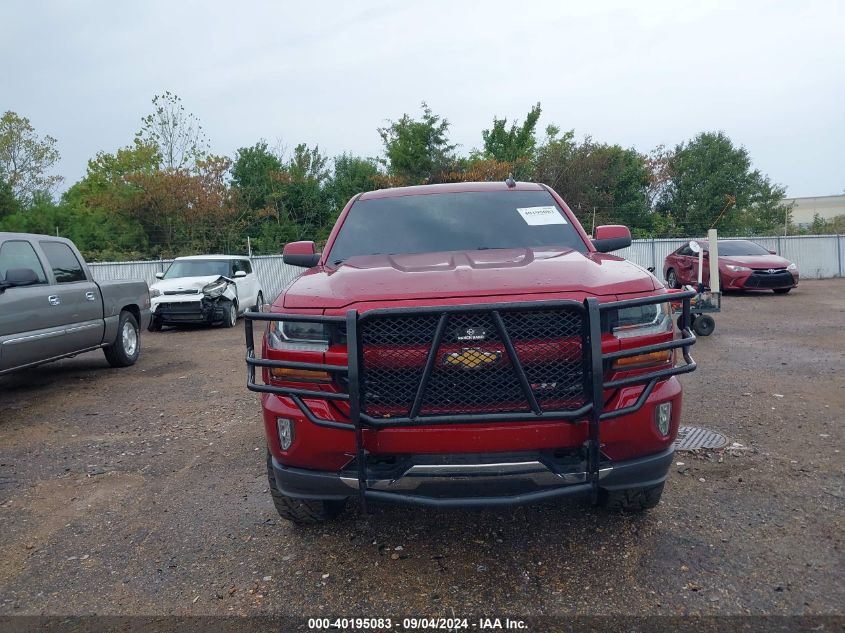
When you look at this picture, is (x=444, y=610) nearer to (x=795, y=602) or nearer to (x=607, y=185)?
(x=795, y=602)

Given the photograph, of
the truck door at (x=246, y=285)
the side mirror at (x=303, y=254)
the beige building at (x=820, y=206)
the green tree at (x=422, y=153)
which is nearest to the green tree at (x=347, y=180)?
the green tree at (x=422, y=153)

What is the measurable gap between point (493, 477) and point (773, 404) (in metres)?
4.19

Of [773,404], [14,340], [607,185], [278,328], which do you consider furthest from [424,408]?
[607,185]

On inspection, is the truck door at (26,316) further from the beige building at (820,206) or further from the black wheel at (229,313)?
the beige building at (820,206)

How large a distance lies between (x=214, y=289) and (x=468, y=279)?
37.1ft

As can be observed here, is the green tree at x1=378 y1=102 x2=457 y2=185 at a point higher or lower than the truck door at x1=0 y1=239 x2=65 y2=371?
higher

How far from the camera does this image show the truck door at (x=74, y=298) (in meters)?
7.03

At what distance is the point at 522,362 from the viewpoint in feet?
8.43

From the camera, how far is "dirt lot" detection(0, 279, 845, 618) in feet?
8.75

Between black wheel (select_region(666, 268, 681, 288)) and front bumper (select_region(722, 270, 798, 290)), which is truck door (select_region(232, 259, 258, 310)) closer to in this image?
black wheel (select_region(666, 268, 681, 288))

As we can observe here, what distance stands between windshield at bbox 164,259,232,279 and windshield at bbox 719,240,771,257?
11.8 meters

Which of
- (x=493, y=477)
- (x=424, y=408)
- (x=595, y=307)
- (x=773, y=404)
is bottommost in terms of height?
(x=773, y=404)

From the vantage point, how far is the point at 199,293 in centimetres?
1298

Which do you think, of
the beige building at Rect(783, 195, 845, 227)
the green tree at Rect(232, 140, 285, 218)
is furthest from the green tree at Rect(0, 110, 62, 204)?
the beige building at Rect(783, 195, 845, 227)
